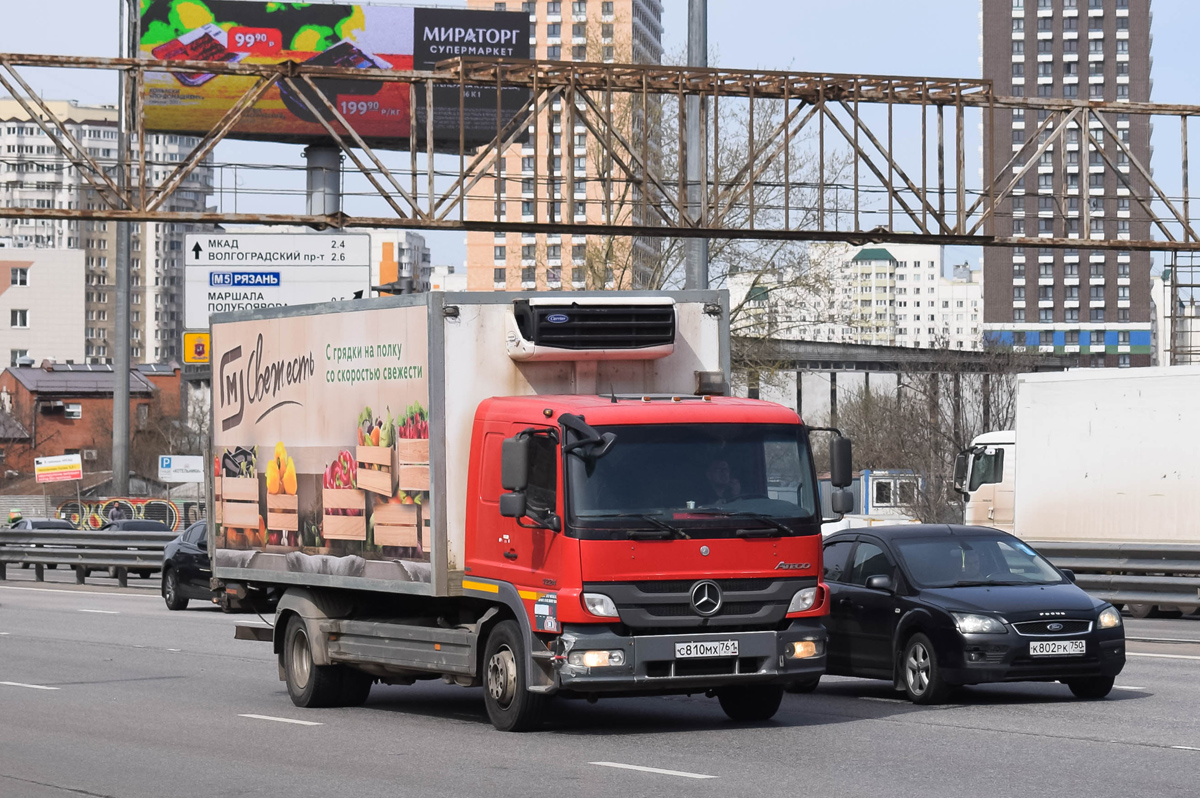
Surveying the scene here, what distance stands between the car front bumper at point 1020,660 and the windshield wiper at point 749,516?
2044mm

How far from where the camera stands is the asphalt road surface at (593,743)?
31.3 ft

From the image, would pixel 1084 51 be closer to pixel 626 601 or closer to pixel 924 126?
pixel 924 126

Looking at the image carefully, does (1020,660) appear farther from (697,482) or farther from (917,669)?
(697,482)

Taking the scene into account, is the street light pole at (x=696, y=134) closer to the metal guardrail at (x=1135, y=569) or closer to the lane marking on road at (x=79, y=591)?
the metal guardrail at (x=1135, y=569)

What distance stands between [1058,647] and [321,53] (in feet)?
111

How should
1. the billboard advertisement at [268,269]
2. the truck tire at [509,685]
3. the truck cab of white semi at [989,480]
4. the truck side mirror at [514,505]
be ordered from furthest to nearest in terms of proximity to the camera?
the billboard advertisement at [268,269] < the truck cab of white semi at [989,480] < the truck tire at [509,685] < the truck side mirror at [514,505]

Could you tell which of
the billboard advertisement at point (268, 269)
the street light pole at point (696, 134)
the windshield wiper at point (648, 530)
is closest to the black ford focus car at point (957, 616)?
the windshield wiper at point (648, 530)

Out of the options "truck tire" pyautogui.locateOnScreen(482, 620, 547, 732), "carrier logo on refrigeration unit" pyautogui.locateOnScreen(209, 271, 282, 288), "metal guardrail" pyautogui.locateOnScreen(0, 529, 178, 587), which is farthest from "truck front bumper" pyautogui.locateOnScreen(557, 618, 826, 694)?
"metal guardrail" pyautogui.locateOnScreen(0, 529, 178, 587)

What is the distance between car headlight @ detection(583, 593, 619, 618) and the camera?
1134 cm

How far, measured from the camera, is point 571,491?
11.5m

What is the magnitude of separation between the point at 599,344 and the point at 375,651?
285cm

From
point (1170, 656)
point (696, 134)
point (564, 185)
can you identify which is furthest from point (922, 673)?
point (564, 185)

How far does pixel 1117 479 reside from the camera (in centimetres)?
2572

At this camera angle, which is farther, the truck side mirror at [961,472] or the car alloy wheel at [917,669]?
the truck side mirror at [961,472]
